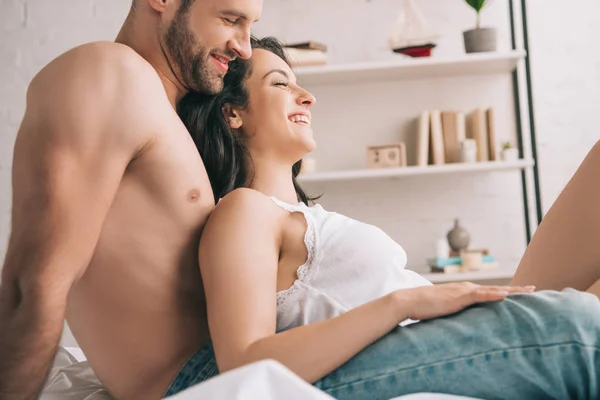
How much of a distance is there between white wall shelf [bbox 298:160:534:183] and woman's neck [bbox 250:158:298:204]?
5.35 feet

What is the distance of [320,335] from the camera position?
1023 mm

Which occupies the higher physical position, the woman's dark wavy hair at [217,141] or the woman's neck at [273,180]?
the woman's dark wavy hair at [217,141]

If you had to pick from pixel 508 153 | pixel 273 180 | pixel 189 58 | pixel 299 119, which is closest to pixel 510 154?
pixel 508 153

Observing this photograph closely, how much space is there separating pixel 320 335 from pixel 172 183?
0.34m

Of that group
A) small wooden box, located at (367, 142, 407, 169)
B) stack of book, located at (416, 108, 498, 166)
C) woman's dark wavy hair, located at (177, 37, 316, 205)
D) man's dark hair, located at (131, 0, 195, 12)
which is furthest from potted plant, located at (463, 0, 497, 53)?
man's dark hair, located at (131, 0, 195, 12)

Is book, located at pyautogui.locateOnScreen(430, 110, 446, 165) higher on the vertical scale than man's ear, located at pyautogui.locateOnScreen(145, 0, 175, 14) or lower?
lower

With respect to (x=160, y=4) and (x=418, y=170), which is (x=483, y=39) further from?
(x=160, y=4)

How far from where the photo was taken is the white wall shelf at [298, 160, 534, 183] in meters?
A: 3.18

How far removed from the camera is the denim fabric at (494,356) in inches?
35.7

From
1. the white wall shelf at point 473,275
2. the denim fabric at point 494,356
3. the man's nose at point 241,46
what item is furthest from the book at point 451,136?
the denim fabric at point 494,356

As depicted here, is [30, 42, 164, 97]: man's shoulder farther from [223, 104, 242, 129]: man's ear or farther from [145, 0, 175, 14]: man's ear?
[223, 104, 242, 129]: man's ear

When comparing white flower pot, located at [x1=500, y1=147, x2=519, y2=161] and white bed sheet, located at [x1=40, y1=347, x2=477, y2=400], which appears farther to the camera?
white flower pot, located at [x1=500, y1=147, x2=519, y2=161]

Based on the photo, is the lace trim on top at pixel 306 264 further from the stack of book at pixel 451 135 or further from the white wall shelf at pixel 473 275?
the stack of book at pixel 451 135

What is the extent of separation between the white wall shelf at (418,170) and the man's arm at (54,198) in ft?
7.26
